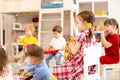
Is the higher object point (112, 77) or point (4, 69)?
point (4, 69)

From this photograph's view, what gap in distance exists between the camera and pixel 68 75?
8.66 feet

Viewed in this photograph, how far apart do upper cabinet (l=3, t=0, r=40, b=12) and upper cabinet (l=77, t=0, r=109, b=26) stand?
3.77 feet

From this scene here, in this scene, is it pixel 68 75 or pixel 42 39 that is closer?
pixel 68 75

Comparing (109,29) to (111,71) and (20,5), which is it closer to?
(111,71)

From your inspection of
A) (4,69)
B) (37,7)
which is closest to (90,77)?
(4,69)

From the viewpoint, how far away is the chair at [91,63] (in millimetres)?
2271

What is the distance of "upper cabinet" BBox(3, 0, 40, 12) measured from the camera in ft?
20.2

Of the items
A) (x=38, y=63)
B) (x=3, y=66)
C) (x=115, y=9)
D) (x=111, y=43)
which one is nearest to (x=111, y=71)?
(x=111, y=43)

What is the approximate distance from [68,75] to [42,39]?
376cm

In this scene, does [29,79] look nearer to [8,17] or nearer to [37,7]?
[37,7]

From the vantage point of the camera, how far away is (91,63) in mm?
2361

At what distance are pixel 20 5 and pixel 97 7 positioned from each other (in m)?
2.00

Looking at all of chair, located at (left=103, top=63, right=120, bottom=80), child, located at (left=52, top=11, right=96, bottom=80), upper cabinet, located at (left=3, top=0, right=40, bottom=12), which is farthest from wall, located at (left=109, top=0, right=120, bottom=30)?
child, located at (left=52, top=11, right=96, bottom=80)

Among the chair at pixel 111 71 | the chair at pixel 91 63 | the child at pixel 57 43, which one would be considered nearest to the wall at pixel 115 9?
the child at pixel 57 43
